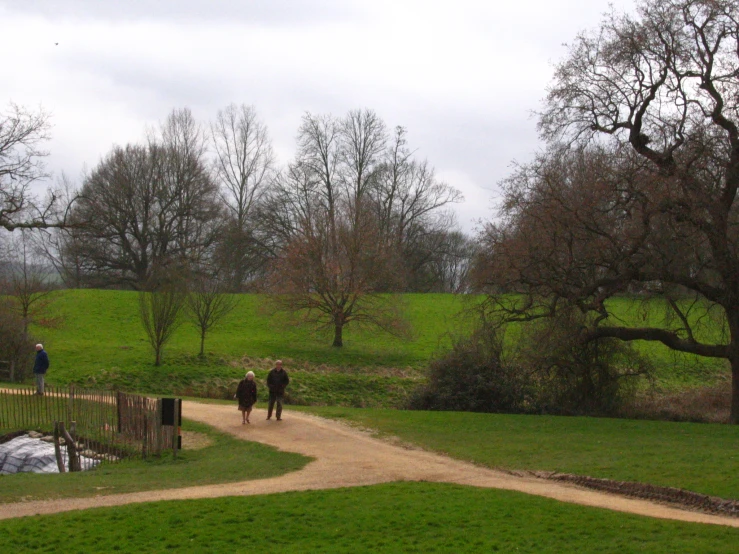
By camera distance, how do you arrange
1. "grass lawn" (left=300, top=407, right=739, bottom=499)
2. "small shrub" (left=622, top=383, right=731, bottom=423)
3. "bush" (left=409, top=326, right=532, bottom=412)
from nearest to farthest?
"grass lawn" (left=300, top=407, right=739, bottom=499)
"small shrub" (left=622, top=383, right=731, bottom=423)
"bush" (left=409, top=326, right=532, bottom=412)

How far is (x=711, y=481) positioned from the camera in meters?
13.9

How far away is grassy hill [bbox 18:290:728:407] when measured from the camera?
1411 inches

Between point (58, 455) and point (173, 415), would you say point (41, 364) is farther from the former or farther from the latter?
point (173, 415)

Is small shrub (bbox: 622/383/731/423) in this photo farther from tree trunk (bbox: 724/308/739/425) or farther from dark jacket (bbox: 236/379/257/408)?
dark jacket (bbox: 236/379/257/408)

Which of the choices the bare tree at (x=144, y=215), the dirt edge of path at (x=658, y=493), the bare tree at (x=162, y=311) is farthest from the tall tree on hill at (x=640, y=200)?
the bare tree at (x=144, y=215)

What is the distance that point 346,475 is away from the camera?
15.8 metres

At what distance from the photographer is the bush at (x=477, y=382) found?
2748cm

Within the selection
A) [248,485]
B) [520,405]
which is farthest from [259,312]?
[248,485]

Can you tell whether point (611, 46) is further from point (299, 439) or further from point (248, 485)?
point (248, 485)

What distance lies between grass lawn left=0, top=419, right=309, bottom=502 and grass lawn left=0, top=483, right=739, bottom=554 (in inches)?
97.1

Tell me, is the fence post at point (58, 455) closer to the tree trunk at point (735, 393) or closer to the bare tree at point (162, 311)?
the bare tree at point (162, 311)

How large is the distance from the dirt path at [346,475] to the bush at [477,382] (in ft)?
19.9

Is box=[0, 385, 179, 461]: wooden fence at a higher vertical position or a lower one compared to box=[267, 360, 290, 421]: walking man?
lower

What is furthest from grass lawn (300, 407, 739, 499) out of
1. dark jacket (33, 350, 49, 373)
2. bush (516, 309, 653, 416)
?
dark jacket (33, 350, 49, 373)
